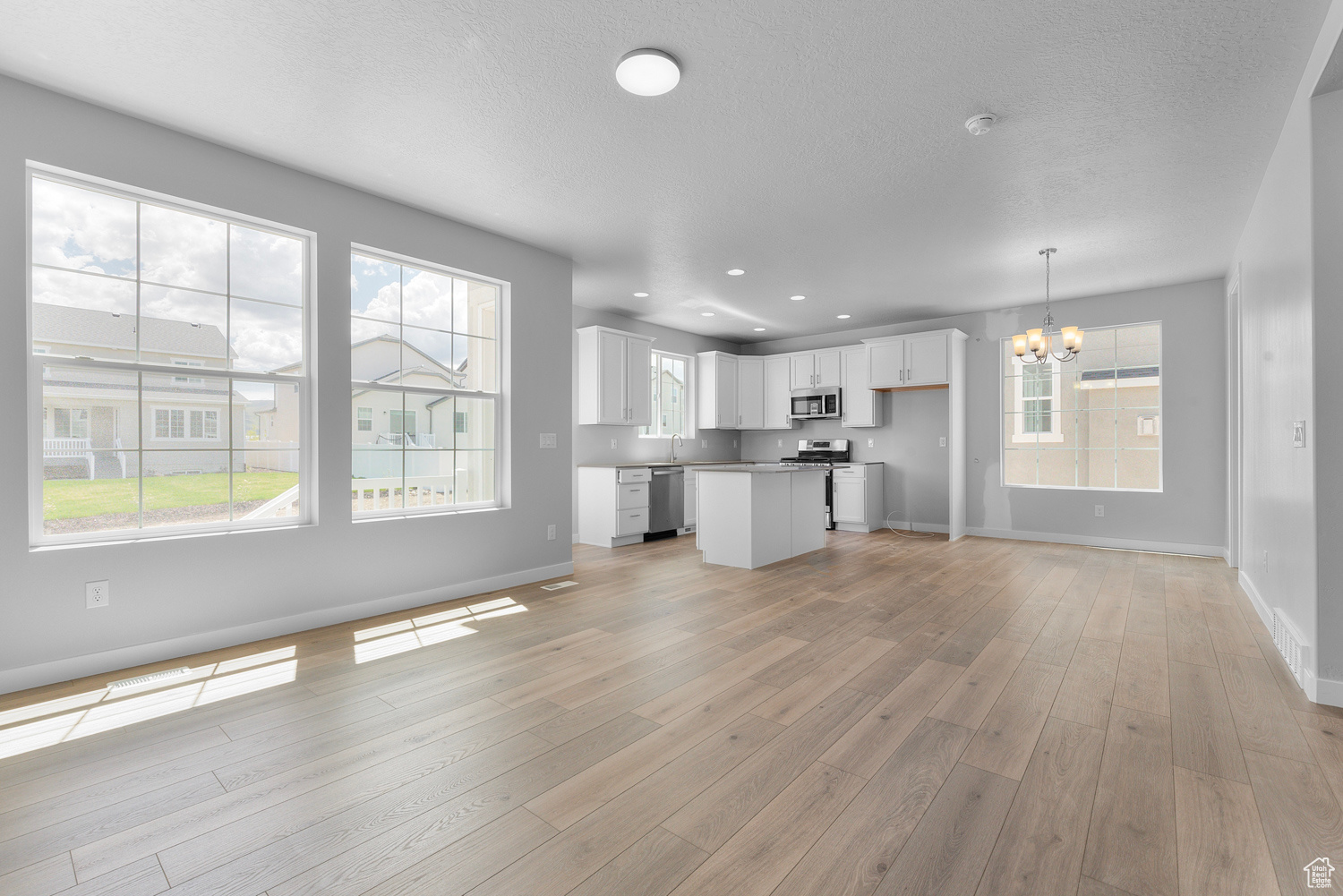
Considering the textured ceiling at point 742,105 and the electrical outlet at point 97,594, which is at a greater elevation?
the textured ceiling at point 742,105

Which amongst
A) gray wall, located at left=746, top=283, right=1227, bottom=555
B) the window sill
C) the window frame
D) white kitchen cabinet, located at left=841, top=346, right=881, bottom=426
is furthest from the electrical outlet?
gray wall, located at left=746, top=283, right=1227, bottom=555

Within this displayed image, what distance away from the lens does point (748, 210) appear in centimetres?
405

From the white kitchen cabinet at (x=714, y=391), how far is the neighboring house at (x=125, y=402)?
576 cm

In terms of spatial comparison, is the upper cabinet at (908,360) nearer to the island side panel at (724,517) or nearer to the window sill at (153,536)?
the island side panel at (724,517)

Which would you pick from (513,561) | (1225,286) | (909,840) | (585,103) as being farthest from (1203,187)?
(513,561)

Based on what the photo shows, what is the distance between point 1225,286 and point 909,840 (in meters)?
6.48

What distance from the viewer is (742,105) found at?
9.13ft

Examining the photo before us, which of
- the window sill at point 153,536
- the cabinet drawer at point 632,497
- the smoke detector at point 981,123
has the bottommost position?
the cabinet drawer at point 632,497

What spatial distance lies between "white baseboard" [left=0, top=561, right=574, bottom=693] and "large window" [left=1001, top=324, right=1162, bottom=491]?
584cm

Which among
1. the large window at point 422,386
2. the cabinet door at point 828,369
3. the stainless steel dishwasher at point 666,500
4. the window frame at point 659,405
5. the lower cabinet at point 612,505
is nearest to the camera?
the large window at point 422,386

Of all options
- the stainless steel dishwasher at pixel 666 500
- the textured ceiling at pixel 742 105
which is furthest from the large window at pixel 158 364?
the stainless steel dishwasher at pixel 666 500

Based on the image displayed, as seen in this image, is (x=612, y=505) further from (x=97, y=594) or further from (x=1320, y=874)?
(x=1320, y=874)

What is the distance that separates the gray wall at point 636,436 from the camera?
676cm

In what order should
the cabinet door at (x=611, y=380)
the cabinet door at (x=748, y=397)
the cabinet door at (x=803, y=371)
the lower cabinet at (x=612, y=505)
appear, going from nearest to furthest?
the lower cabinet at (x=612, y=505) → the cabinet door at (x=611, y=380) → the cabinet door at (x=803, y=371) → the cabinet door at (x=748, y=397)
